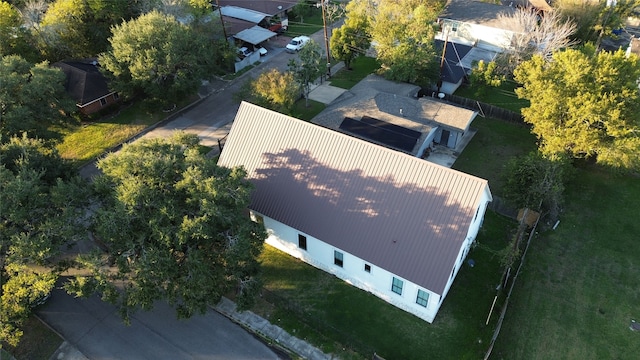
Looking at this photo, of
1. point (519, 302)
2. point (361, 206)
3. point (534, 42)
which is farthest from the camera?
point (534, 42)

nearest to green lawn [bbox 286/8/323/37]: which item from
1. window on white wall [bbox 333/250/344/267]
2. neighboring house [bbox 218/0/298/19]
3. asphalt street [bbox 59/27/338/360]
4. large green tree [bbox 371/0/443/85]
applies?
neighboring house [bbox 218/0/298/19]

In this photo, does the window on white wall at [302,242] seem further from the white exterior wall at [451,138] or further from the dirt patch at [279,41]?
the dirt patch at [279,41]

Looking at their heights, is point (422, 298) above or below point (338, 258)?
below

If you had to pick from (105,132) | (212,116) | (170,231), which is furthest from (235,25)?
(170,231)

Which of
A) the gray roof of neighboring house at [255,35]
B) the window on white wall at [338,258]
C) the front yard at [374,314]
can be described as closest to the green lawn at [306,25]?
the gray roof of neighboring house at [255,35]

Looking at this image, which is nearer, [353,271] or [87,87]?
[353,271]

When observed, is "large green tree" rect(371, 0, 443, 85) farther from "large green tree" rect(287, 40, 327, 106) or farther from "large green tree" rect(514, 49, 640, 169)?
"large green tree" rect(514, 49, 640, 169)

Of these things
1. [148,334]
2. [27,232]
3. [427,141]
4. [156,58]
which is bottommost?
[148,334]

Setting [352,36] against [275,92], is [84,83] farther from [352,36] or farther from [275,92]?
[352,36]
